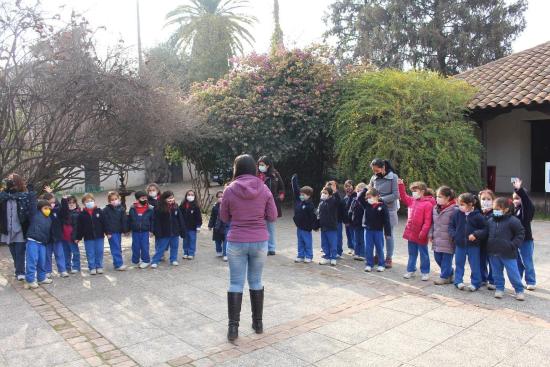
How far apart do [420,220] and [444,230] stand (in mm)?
361

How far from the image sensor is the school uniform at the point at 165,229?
7.50 metres

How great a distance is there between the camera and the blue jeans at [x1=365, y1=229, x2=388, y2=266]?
6.89m

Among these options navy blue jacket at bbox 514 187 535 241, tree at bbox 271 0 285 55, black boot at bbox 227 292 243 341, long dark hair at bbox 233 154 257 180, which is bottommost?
black boot at bbox 227 292 243 341

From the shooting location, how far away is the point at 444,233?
6.14 meters

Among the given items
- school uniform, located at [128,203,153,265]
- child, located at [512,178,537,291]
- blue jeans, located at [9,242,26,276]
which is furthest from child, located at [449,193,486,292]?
→ blue jeans, located at [9,242,26,276]

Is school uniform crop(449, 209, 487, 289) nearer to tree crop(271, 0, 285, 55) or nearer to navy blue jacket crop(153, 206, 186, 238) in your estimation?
navy blue jacket crop(153, 206, 186, 238)

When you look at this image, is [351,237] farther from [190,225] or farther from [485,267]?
[190,225]

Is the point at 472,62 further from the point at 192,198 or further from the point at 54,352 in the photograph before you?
the point at 54,352

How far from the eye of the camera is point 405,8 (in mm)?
25609

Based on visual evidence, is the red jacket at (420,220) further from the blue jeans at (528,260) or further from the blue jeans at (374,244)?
the blue jeans at (528,260)

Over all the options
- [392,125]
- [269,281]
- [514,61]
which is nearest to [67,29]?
[269,281]

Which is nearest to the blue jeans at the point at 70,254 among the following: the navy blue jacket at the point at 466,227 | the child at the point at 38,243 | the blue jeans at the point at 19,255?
the child at the point at 38,243

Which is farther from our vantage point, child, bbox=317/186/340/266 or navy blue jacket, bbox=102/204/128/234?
child, bbox=317/186/340/266

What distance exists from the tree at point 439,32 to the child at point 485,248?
2144 centimetres
